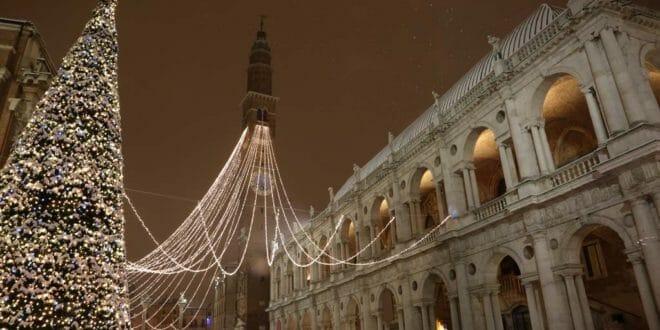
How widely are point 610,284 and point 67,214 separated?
21.5m

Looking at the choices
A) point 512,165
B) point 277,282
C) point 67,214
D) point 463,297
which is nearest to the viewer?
point 67,214

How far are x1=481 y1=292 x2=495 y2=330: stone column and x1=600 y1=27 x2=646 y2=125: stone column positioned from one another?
31.1 feet

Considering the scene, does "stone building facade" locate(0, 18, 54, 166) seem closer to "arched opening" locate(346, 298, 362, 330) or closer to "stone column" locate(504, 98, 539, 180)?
"arched opening" locate(346, 298, 362, 330)

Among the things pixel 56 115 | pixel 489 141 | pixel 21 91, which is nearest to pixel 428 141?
pixel 489 141

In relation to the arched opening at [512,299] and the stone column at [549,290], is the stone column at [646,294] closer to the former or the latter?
the stone column at [549,290]

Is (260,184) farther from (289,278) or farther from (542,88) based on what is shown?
→ (542,88)

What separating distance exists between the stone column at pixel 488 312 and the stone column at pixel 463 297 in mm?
792

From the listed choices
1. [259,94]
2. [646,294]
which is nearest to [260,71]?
[259,94]

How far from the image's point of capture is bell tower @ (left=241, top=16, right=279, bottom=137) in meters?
65.6

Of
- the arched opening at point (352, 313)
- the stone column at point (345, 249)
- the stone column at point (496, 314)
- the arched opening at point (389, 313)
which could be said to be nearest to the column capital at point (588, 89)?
the stone column at point (496, 314)

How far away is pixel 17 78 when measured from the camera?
898 inches

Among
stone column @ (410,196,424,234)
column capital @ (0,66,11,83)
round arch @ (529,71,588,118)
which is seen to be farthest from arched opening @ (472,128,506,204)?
column capital @ (0,66,11,83)

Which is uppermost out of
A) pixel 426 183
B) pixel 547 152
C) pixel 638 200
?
pixel 426 183

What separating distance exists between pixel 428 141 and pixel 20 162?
1969 centimetres
